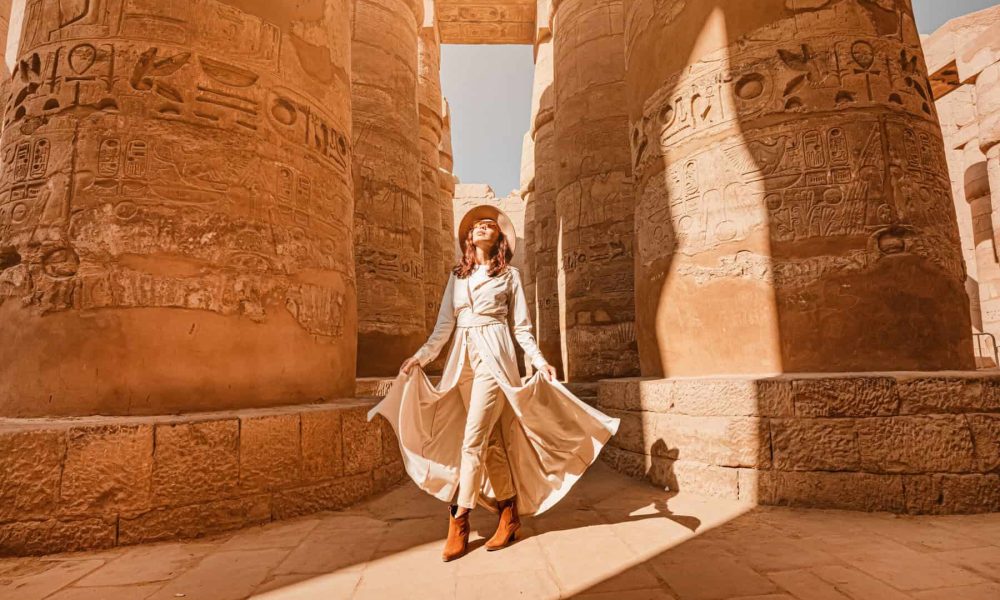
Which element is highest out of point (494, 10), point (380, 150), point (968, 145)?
point (494, 10)

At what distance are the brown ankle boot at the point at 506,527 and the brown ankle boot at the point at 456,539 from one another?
0.13m

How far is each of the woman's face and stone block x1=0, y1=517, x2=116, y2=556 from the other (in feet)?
7.80

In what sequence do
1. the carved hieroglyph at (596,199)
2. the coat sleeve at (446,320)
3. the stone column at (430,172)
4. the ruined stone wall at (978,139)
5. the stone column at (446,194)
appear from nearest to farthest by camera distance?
the coat sleeve at (446,320) → the carved hieroglyph at (596,199) → the ruined stone wall at (978,139) → the stone column at (430,172) → the stone column at (446,194)

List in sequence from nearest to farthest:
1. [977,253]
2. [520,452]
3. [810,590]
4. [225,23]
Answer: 1. [810,590]
2. [520,452]
3. [225,23]
4. [977,253]

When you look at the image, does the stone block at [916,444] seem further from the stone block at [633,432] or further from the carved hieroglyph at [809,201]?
the stone block at [633,432]

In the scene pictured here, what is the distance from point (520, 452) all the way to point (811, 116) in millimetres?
3067

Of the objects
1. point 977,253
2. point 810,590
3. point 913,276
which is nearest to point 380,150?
point 913,276

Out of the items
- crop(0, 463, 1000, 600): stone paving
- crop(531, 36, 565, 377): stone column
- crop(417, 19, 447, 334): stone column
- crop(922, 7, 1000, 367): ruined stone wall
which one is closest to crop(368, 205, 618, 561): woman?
crop(0, 463, 1000, 600): stone paving

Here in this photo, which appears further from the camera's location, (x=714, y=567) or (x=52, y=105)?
(x=52, y=105)

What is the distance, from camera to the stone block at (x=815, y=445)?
123 inches

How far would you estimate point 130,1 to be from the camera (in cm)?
318

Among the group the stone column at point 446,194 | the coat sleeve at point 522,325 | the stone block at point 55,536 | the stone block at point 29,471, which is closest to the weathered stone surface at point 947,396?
the coat sleeve at point 522,325

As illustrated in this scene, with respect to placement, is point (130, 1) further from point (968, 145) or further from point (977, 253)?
point (968, 145)

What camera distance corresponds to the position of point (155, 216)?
303 centimetres
